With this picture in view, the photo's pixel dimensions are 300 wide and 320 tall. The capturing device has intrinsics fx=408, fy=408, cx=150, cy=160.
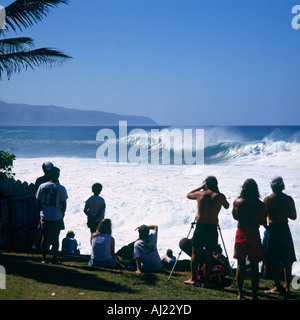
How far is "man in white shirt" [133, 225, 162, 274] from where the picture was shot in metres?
6.43

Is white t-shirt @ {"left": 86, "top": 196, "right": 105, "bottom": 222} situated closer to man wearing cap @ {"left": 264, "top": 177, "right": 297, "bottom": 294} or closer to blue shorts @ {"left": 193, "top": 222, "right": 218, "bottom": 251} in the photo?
blue shorts @ {"left": 193, "top": 222, "right": 218, "bottom": 251}

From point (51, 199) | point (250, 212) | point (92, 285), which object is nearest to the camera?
point (250, 212)

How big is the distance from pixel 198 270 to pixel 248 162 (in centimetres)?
2652

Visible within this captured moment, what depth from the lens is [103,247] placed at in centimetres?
651

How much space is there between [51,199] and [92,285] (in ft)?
5.04

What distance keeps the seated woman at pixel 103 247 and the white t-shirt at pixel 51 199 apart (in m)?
0.71

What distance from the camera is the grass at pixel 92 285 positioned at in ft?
16.3

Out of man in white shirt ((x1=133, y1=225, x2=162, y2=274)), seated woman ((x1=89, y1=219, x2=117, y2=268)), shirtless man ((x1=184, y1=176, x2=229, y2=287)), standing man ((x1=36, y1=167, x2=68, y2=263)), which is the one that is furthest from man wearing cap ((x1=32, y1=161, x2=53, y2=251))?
shirtless man ((x1=184, y1=176, x2=229, y2=287))

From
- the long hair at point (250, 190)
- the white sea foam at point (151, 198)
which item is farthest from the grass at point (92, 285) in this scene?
the white sea foam at point (151, 198)

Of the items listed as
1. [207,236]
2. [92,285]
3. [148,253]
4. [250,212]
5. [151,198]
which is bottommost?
[92,285]

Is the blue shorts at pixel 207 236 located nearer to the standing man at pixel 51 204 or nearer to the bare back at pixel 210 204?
the bare back at pixel 210 204

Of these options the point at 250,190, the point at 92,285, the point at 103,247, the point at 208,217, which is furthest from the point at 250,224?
the point at 103,247

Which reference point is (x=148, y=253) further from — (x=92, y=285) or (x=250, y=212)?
(x=250, y=212)
